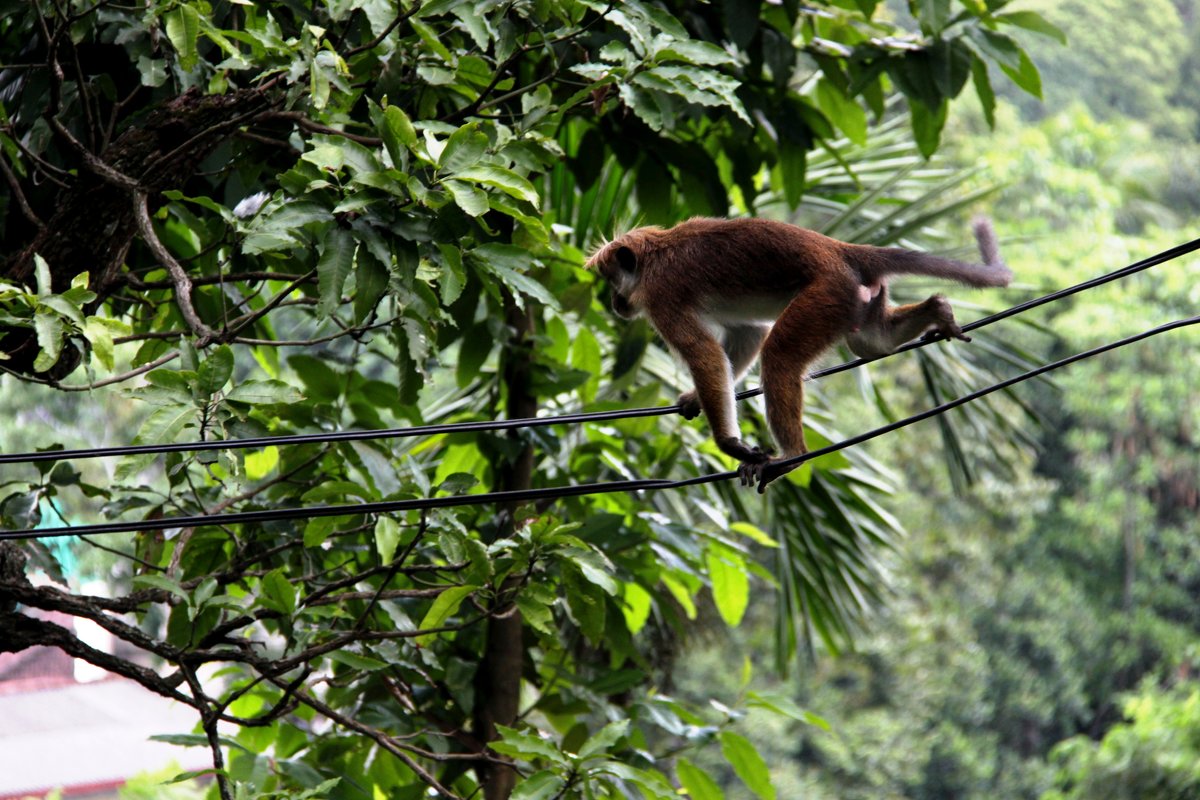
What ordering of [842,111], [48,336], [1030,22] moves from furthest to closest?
[842,111] → [1030,22] → [48,336]

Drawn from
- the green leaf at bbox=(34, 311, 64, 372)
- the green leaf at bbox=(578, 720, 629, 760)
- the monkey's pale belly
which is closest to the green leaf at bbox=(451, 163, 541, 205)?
the green leaf at bbox=(34, 311, 64, 372)

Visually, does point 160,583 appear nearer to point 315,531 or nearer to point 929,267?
point 315,531

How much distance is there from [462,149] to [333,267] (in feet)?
1.18

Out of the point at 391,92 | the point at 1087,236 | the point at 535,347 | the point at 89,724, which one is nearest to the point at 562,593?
the point at 535,347

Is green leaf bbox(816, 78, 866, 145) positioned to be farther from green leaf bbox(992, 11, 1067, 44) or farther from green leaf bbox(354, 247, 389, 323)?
green leaf bbox(354, 247, 389, 323)

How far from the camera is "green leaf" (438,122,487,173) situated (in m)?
2.62

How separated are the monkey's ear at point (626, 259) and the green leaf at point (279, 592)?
4.71 feet

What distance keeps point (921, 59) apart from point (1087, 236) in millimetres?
12547

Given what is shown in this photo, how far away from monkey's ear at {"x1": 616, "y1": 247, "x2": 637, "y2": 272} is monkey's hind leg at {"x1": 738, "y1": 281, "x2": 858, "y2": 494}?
2.10 ft

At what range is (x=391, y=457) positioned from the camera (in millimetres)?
3486

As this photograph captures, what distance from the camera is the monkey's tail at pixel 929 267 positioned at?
351 cm

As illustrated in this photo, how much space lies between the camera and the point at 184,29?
2.84 metres

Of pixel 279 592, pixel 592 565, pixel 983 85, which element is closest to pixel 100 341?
pixel 279 592

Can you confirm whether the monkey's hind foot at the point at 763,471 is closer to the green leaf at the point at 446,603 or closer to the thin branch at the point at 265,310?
the green leaf at the point at 446,603
